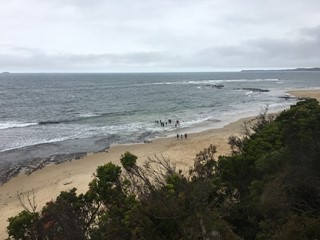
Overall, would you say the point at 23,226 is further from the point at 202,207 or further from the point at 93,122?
the point at 93,122

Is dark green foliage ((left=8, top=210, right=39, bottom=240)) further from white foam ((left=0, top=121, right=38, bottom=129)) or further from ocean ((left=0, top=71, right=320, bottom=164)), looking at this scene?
white foam ((left=0, top=121, right=38, bottom=129))

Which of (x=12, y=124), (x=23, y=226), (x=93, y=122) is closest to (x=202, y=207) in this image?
(x=23, y=226)

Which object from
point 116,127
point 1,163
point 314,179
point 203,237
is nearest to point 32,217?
point 203,237

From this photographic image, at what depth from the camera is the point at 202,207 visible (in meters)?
9.89

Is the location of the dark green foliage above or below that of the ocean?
above

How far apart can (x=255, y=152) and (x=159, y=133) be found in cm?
2629

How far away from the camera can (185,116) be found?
54969 mm

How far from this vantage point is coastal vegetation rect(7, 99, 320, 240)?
9398 millimetres

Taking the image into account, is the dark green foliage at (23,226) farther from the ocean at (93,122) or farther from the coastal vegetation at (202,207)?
the ocean at (93,122)

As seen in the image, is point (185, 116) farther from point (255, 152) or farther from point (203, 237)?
point (203, 237)

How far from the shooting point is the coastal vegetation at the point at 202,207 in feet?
30.8

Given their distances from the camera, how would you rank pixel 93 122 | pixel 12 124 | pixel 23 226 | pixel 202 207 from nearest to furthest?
pixel 202 207
pixel 23 226
pixel 93 122
pixel 12 124

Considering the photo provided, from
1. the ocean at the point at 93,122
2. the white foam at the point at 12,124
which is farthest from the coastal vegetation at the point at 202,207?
the white foam at the point at 12,124

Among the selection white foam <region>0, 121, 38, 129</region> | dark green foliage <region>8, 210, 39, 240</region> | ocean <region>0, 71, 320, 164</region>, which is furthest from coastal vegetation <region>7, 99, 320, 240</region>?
white foam <region>0, 121, 38, 129</region>
